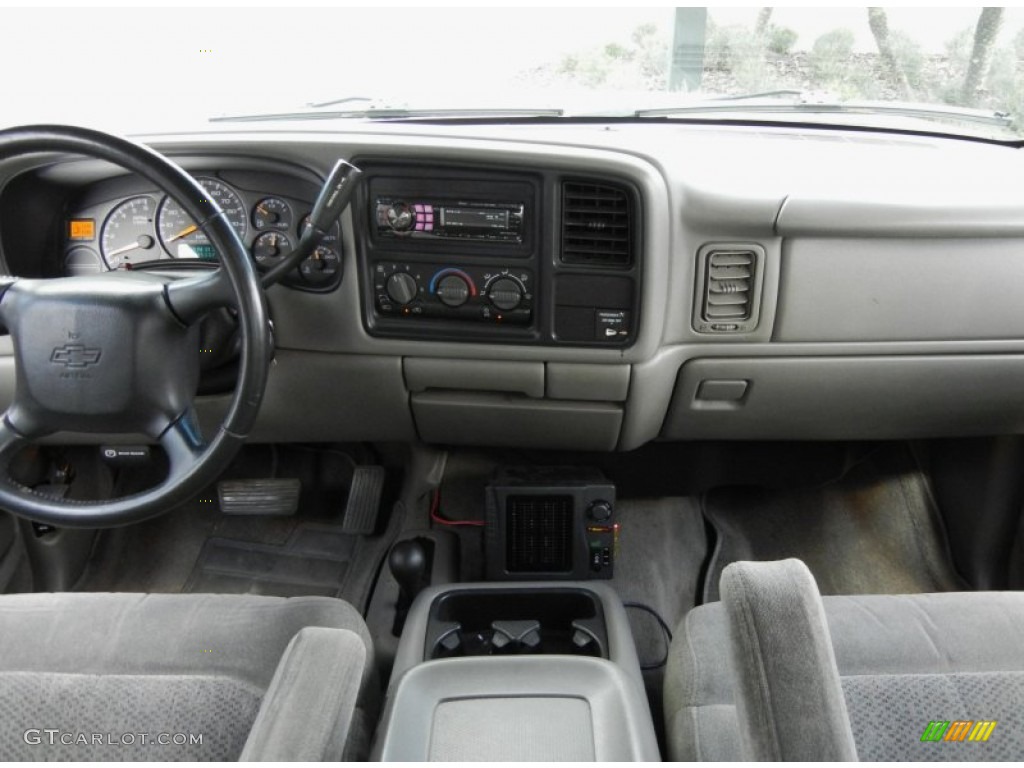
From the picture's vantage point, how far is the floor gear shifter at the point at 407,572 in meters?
1.52

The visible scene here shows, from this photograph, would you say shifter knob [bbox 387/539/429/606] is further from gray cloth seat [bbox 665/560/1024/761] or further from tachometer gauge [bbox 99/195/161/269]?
Result: tachometer gauge [bbox 99/195/161/269]

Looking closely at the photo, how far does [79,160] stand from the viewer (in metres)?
1.36

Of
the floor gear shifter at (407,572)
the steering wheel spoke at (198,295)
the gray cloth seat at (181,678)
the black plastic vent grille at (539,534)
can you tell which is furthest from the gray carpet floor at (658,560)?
the steering wheel spoke at (198,295)

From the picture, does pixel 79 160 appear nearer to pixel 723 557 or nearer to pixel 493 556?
pixel 493 556

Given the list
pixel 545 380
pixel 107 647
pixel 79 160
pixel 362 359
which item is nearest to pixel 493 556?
pixel 545 380

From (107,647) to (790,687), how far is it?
3.21 feet

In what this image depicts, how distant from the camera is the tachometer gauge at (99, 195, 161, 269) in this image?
1419 mm

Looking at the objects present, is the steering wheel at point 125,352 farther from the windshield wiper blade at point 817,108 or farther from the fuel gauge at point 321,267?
the windshield wiper blade at point 817,108

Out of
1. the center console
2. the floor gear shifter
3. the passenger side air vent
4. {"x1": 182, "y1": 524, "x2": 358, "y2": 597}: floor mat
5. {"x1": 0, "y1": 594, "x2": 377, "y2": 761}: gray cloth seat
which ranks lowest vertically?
{"x1": 182, "y1": 524, "x2": 358, "y2": 597}: floor mat

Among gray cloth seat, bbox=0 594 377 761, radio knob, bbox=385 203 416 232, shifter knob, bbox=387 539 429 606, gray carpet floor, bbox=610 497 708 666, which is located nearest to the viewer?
gray cloth seat, bbox=0 594 377 761

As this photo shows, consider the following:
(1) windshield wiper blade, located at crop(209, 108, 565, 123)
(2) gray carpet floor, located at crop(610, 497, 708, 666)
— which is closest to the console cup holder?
(2) gray carpet floor, located at crop(610, 497, 708, 666)

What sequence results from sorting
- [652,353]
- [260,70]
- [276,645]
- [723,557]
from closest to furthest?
1. [276,645]
2. [652,353]
3. [260,70]
4. [723,557]

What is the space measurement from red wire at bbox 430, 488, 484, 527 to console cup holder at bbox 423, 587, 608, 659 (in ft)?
1.73

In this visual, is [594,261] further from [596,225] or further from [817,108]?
[817,108]
